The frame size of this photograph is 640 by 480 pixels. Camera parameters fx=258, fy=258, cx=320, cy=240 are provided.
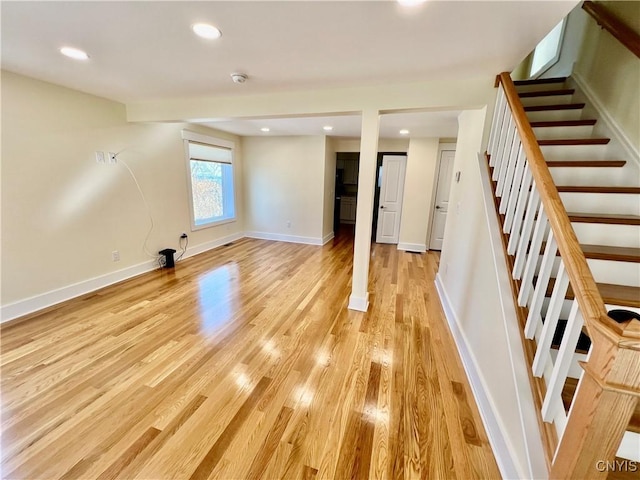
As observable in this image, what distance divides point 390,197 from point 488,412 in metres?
4.63

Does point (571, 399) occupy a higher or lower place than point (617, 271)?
lower

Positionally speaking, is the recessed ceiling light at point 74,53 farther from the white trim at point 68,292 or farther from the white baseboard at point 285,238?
the white baseboard at point 285,238

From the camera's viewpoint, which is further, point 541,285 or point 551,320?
point 541,285

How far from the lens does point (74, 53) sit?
1.88m

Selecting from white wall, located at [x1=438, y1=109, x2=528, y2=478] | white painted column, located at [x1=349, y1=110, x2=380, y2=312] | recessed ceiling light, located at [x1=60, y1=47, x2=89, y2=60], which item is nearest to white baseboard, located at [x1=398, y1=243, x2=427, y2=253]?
white wall, located at [x1=438, y1=109, x2=528, y2=478]

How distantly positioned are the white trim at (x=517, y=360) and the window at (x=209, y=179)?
4365mm

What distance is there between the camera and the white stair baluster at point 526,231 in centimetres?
135

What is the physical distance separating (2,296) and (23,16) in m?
2.40

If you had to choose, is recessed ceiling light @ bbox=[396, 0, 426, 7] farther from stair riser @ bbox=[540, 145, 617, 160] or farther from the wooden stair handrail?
the wooden stair handrail

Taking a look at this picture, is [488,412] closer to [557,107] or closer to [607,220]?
[607,220]

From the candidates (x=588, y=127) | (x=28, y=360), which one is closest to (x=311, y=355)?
(x=28, y=360)

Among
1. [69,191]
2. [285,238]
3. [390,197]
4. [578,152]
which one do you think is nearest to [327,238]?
[285,238]

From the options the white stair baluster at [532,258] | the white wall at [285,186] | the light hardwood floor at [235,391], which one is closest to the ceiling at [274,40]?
the white stair baluster at [532,258]

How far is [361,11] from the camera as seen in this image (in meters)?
1.32
